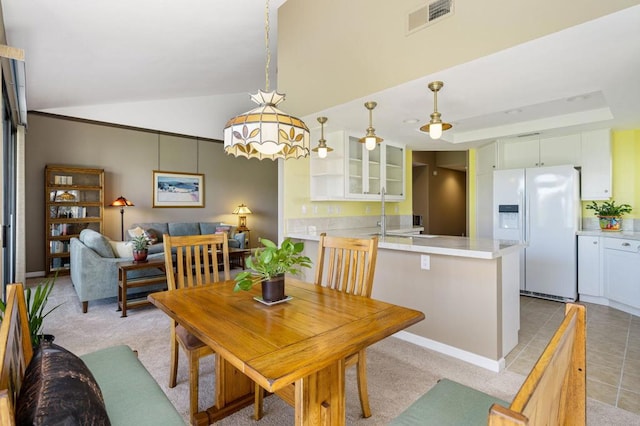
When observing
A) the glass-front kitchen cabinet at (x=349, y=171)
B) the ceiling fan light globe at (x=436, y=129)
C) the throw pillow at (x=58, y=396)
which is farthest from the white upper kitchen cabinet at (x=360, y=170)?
the throw pillow at (x=58, y=396)

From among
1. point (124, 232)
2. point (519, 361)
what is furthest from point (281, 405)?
point (124, 232)

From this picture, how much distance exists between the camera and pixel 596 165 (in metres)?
4.02

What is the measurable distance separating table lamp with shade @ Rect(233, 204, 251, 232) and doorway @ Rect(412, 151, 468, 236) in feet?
14.5

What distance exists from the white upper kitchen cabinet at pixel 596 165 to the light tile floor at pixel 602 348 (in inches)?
54.2

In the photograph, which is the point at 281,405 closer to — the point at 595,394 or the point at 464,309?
the point at 464,309

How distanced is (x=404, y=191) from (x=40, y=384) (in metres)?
4.67

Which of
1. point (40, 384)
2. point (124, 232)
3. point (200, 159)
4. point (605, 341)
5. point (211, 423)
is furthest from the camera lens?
point (200, 159)

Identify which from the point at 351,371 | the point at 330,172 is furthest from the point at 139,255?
the point at 351,371

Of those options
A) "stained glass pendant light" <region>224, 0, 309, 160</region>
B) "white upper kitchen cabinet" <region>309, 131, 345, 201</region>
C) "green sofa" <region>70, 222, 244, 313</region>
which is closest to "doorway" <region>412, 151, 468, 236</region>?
"white upper kitchen cabinet" <region>309, 131, 345, 201</region>

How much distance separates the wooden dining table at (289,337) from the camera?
1.09 metres

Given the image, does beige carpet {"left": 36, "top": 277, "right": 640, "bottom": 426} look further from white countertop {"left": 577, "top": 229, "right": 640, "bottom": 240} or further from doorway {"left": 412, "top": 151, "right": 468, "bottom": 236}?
doorway {"left": 412, "top": 151, "right": 468, "bottom": 236}

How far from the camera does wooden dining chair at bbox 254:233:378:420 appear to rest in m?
1.84

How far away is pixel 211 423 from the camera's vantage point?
1777 millimetres

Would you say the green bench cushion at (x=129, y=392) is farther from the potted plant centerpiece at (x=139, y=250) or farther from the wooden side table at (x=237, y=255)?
the wooden side table at (x=237, y=255)
